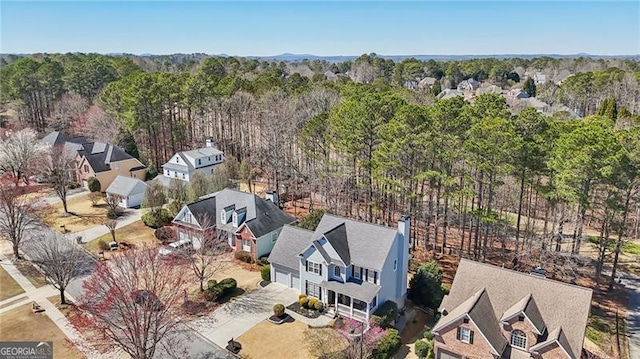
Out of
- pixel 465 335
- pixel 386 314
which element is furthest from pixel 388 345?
pixel 465 335

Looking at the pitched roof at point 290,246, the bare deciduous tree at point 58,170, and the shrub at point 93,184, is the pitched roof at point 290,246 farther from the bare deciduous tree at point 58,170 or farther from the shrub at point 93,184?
the shrub at point 93,184

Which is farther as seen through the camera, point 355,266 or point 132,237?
point 132,237

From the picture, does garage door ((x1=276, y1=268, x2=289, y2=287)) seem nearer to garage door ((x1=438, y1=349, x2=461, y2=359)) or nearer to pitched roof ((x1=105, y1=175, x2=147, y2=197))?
garage door ((x1=438, y1=349, x2=461, y2=359))

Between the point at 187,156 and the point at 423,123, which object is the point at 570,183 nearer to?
the point at 423,123

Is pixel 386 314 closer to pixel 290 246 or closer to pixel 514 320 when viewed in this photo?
pixel 514 320

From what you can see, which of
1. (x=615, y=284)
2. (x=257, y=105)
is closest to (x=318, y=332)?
(x=615, y=284)

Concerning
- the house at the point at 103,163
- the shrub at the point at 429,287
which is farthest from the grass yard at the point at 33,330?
the house at the point at 103,163
